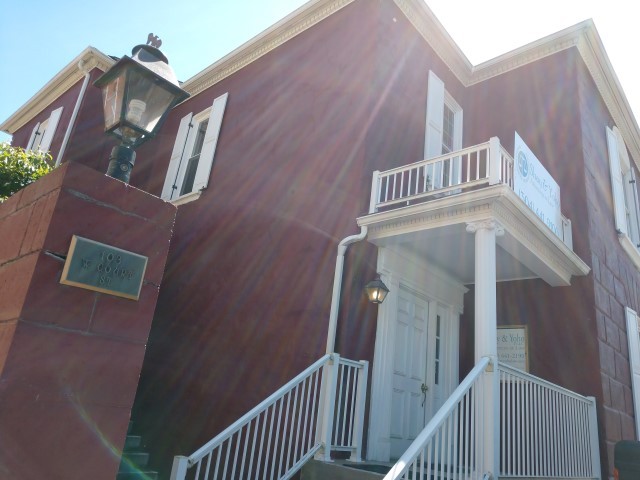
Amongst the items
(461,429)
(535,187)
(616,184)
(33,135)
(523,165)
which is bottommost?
(461,429)

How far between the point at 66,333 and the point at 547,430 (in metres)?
4.70

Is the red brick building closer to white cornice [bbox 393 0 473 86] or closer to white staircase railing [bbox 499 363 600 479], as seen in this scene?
white cornice [bbox 393 0 473 86]

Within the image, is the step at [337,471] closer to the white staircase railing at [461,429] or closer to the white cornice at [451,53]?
the white staircase railing at [461,429]

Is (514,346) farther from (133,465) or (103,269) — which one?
(103,269)

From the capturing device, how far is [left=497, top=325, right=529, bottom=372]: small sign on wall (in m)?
6.60

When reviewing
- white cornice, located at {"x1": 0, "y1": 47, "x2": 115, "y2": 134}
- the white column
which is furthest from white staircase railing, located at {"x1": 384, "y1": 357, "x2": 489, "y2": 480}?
white cornice, located at {"x1": 0, "y1": 47, "x2": 115, "y2": 134}

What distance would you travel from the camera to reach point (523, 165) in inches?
214

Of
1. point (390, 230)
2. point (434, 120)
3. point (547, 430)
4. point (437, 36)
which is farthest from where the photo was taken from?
point (437, 36)

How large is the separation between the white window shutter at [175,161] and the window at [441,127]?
4.66 m

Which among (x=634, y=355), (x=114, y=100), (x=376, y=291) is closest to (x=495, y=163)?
(x=376, y=291)

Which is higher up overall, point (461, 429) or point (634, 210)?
point (634, 210)

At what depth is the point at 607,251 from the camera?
739cm

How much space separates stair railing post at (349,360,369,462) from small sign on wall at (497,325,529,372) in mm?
2525

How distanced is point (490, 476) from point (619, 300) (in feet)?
15.7
